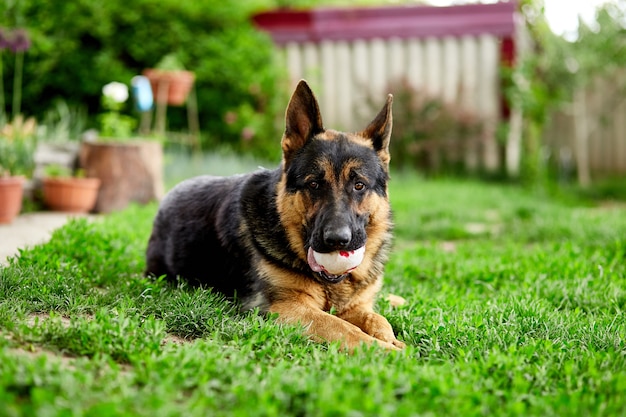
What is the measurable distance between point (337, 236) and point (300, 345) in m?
0.64

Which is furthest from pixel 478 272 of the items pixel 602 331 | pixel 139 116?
pixel 139 116

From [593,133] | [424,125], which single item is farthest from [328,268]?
[593,133]

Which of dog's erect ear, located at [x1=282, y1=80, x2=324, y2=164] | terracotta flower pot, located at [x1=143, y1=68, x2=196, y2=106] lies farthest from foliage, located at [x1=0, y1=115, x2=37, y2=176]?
dog's erect ear, located at [x1=282, y1=80, x2=324, y2=164]

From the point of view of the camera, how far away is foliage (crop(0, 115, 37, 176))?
7805mm

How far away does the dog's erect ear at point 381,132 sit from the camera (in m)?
4.55

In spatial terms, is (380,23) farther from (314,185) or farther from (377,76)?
(314,185)

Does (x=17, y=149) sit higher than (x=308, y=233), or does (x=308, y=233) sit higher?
(x=17, y=149)

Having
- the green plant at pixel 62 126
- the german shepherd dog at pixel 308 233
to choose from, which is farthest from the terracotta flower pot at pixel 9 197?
the german shepherd dog at pixel 308 233

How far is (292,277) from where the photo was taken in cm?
424

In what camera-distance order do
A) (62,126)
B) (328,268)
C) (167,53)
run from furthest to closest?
(167,53) → (62,126) → (328,268)

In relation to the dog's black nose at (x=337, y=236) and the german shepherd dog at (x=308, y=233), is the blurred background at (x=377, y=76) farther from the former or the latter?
the dog's black nose at (x=337, y=236)

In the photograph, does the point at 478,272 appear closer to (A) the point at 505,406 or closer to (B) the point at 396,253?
(B) the point at 396,253

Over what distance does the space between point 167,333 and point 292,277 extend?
2.88 feet

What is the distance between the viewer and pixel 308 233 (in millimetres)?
4156
